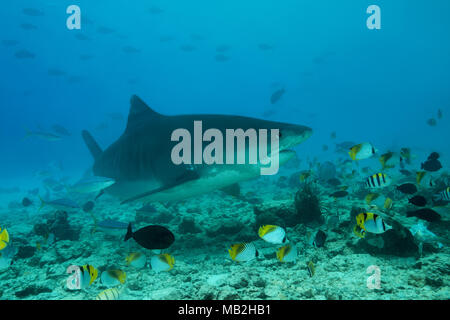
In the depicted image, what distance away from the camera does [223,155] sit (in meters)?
3.87

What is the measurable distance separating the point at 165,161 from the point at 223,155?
1.36 metres

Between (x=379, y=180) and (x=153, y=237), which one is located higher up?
(x=379, y=180)

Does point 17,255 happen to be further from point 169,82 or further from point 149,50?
point 169,82

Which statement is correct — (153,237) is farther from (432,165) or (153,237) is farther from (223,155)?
(432,165)

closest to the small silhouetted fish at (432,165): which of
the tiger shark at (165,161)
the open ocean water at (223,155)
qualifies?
the open ocean water at (223,155)

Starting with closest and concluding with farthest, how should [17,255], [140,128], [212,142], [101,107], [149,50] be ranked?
[212,142]
[17,255]
[140,128]
[149,50]
[101,107]

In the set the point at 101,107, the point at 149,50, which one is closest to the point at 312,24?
the point at 149,50

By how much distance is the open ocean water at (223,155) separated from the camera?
3232 millimetres

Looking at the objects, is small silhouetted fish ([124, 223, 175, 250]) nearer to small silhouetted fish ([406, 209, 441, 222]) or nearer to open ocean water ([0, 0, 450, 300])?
open ocean water ([0, 0, 450, 300])

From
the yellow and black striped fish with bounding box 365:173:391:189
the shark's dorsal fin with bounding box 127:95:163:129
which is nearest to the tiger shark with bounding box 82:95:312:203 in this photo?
the shark's dorsal fin with bounding box 127:95:163:129

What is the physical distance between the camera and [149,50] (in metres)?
104

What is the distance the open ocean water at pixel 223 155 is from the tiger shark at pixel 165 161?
37 millimetres

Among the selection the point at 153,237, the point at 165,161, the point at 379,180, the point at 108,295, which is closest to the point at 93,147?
the point at 165,161
